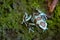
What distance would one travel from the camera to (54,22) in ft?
8.61

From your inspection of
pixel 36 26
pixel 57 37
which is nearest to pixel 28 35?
pixel 36 26

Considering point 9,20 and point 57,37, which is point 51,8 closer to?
point 57,37

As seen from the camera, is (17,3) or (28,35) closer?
(28,35)

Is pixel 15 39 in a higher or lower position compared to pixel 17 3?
lower

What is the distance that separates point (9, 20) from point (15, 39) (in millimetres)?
229

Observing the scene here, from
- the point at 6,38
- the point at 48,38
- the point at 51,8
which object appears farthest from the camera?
the point at 51,8

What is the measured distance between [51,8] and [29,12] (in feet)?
0.90

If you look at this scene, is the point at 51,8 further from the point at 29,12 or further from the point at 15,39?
the point at 15,39

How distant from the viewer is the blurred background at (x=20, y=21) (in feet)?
7.72

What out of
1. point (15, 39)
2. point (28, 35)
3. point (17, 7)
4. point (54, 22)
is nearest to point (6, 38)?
point (15, 39)

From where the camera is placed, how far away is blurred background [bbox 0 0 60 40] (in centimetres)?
235

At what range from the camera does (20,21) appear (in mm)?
2477

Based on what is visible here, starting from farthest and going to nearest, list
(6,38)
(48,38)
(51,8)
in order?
(51,8), (48,38), (6,38)

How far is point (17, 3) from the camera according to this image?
2.59 metres
